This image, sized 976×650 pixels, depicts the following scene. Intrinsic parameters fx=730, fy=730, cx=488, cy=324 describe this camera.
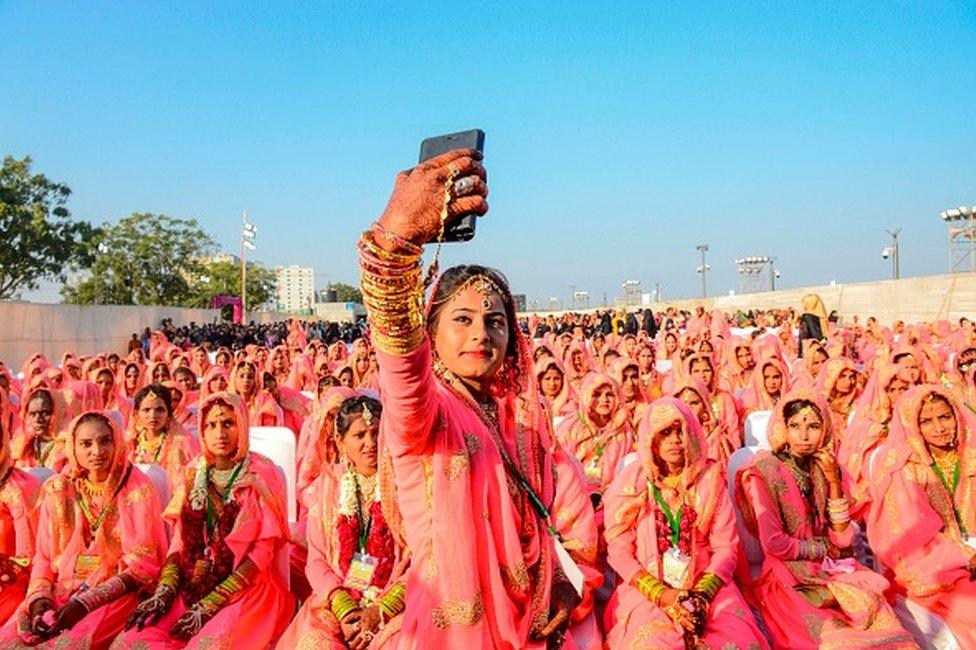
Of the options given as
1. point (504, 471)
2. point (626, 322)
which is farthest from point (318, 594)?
point (626, 322)

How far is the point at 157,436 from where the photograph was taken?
5.30m

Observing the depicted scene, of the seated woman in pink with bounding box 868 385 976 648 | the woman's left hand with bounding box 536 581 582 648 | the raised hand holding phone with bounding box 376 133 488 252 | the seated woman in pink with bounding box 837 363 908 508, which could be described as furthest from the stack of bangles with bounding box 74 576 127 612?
the seated woman in pink with bounding box 837 363 908 508

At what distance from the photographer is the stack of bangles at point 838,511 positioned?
148 inches

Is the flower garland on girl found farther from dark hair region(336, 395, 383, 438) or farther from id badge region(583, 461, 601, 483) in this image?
id badge region(583, 461, 601, 483)

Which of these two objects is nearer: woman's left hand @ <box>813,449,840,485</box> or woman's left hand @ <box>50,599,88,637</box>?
woman's left hand @ <box>50,599,88,637</box>

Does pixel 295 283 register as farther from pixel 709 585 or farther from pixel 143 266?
pixel 709 585

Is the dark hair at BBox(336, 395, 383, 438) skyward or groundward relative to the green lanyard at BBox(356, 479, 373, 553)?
skyward

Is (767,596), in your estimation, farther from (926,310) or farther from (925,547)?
(926,310)

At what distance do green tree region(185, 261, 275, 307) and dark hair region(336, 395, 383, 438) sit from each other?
156 feet

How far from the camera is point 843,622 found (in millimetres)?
3408

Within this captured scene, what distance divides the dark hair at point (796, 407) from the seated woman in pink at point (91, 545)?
11.0ft

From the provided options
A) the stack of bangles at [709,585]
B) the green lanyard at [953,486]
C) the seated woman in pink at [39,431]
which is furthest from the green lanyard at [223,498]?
the green lanyard at [953,486]

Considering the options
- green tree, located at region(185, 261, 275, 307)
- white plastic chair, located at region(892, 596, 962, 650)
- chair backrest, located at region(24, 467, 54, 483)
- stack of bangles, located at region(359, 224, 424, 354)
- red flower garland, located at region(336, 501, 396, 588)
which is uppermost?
green tree, located at region(185, 261, 275, 307)

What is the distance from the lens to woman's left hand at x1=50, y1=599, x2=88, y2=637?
321 cm
